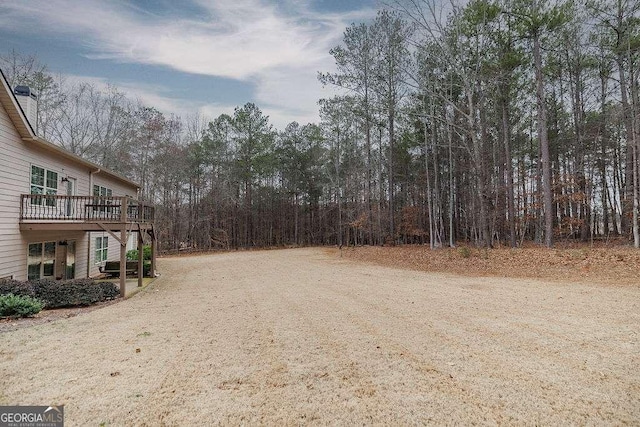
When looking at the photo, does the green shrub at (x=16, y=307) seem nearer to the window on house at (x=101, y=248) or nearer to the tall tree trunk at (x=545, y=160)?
the window on house at (x=101, y=248)

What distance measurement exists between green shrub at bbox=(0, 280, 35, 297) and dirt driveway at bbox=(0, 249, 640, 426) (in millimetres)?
1755

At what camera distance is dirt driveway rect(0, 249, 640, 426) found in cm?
282

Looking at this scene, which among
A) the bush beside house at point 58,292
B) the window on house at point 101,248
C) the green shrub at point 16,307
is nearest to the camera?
the green shrub at point 16,307

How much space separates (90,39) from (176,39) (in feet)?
11.2

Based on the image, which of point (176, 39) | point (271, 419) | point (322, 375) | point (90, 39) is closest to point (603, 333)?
point (322, 375)

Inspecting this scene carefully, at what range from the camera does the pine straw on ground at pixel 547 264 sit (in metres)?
9.62

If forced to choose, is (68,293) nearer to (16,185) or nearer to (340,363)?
(16,185)

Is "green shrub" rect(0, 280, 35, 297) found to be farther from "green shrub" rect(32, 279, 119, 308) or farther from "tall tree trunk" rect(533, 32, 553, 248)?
"tall tree trunk" rect(533, 32, 553, 248)

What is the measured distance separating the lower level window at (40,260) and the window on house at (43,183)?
129 centimetres

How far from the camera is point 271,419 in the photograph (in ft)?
8.87

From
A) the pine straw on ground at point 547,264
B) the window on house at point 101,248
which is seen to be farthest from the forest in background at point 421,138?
the window on house at point 101,248

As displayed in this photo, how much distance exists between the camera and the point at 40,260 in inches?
389

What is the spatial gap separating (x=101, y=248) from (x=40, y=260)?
179 inches

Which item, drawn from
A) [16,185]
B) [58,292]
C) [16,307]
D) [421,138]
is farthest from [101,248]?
[421,138]
